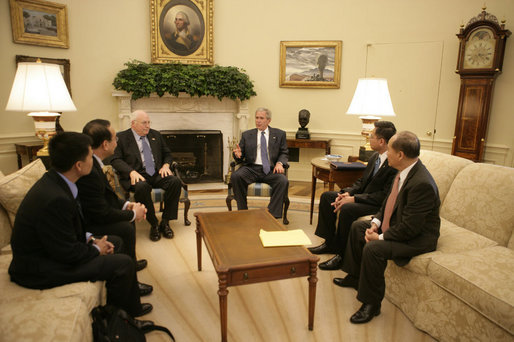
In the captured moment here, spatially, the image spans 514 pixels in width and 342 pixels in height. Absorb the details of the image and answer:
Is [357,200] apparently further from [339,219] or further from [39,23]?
[39,23]

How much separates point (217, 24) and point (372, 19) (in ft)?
8.33

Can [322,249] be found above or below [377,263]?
below

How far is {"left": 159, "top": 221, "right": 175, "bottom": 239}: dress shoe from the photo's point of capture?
12.2ft

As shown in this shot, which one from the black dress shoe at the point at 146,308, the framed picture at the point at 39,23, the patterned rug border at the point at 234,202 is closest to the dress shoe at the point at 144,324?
the black dress shoe at the point at 146,308

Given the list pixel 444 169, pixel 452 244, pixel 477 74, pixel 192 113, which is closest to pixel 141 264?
pixel 452 244

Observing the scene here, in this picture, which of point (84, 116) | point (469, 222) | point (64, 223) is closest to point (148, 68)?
point (84, 116)

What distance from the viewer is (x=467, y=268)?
2.08 meters

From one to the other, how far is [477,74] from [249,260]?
4.64 m

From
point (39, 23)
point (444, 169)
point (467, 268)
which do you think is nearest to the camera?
point (467, 268)

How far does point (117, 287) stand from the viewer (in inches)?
→ 81.5

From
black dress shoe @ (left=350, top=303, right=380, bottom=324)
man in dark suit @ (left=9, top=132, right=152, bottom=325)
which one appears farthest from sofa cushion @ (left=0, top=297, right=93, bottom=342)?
black dress shoe @ (left=350, top=303, right=380, bottom=324)

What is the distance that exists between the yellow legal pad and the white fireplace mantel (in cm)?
368

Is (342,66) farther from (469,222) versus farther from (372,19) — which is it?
(469,222)

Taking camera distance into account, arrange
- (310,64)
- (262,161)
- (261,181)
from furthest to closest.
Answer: (310,64) → (262,161) → (261,181)
